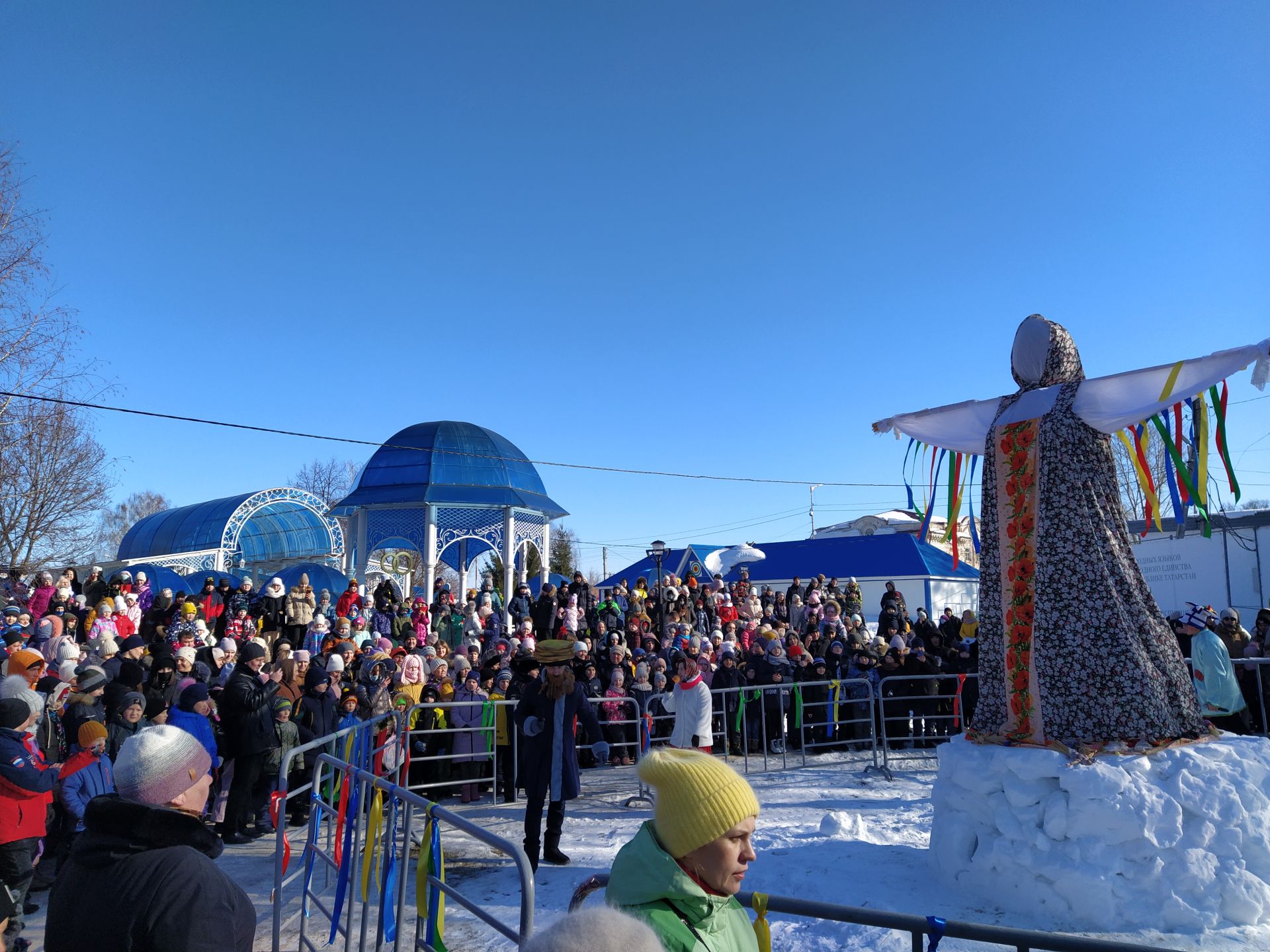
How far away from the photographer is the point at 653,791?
2.30 metres

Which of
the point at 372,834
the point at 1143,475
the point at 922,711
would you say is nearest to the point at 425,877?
the point at 372,834

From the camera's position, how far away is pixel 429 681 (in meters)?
11.5

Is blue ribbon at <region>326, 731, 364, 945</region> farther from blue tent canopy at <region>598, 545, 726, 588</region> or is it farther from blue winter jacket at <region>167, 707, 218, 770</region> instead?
blue tent canopy at <region>598, 545, 726, 588</region>

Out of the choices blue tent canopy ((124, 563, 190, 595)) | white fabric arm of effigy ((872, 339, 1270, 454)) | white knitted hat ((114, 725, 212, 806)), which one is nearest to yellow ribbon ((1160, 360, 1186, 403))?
white fabric arm of effigy ((872, 339, 1270, 454))

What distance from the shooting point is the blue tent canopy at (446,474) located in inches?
845

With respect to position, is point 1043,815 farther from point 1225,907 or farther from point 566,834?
point 566,834

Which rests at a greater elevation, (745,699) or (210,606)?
(210,606)

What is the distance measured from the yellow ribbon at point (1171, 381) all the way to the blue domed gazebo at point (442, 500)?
16.9m

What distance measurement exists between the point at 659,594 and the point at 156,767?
48.9 ft

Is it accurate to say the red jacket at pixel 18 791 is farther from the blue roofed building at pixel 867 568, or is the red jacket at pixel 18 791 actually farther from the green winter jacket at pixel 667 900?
the blue roofed building at pixel 867 568

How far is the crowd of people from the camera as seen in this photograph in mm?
6605

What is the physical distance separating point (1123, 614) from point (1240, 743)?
107 centimetres

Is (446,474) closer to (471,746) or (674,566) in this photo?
(674,566)

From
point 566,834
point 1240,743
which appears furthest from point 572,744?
point 1240,743
